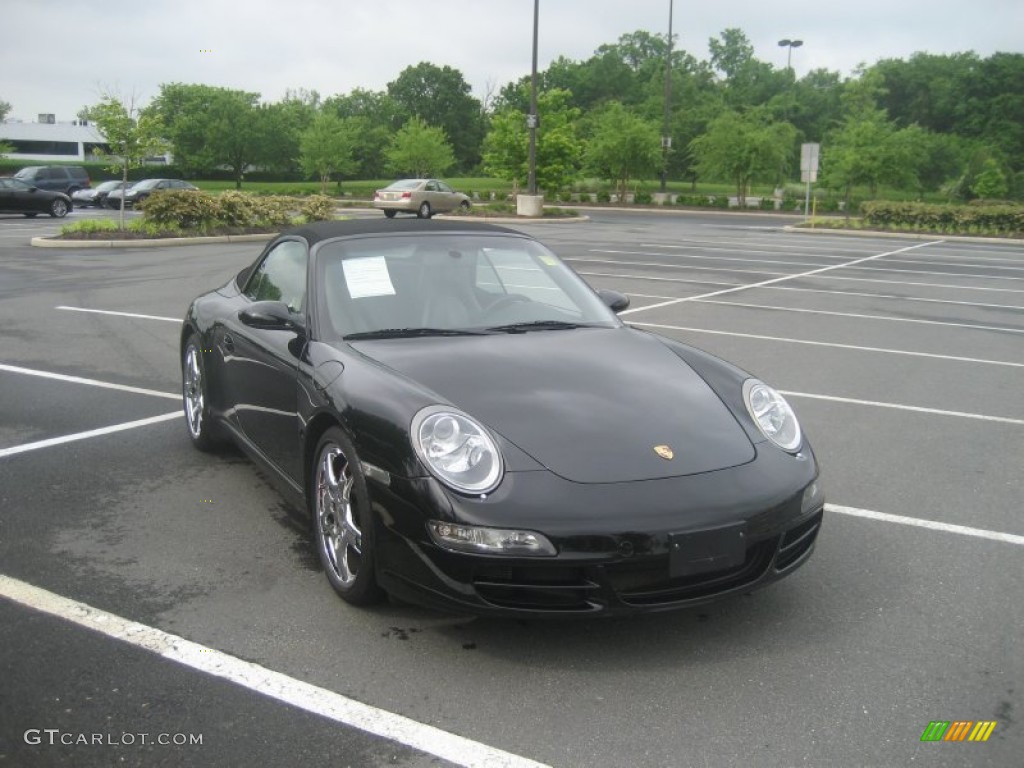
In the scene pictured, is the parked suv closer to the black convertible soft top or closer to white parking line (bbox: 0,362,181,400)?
white parking line (bbox: 0,362,181,400)

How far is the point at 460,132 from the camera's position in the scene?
109250 mm

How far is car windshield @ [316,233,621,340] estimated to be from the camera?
4.41 m

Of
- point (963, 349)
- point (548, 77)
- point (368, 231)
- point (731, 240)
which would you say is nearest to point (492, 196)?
point (731, 240)

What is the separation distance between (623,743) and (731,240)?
85.9 ft

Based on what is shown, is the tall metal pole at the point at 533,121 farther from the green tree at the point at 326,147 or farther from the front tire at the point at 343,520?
the front tire at the point at 343,520

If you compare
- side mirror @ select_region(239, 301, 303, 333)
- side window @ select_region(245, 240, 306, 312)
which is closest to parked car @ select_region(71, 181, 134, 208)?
side window @ select_region(245, 240, 306, 312)

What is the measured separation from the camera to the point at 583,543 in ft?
10.3

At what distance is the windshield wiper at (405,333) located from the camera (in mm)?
4262

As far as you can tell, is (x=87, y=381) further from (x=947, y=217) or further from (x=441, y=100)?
(x=441, y=100)

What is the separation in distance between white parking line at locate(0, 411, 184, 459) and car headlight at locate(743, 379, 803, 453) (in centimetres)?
418

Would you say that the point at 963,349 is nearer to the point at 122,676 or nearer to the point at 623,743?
the point at 623,743

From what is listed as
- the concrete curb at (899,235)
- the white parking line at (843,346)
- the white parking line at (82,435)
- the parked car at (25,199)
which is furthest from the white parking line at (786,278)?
the parked car at (25,199)

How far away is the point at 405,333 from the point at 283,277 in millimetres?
1046

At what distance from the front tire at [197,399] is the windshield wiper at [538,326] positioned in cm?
207
